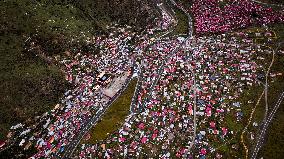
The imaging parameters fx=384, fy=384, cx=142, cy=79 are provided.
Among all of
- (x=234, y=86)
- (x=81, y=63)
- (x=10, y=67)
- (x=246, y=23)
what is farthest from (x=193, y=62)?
(x=10, y=67)

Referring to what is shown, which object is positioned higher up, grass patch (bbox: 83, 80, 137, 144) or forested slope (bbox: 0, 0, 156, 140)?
forested slope (bbox: 0, 0, 156, 140)

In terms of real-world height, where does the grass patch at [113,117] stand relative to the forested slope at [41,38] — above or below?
below

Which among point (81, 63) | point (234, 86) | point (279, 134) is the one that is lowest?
point (279, 134)

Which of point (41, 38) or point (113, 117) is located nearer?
point (113, 117)

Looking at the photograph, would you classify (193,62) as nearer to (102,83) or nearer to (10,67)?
(102,83)

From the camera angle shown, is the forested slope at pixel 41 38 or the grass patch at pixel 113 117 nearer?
the grass patch at pixel 113 117

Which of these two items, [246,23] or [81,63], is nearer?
[81,63]

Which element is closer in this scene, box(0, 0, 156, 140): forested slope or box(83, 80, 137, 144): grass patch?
box(83, 80, 137, 144): grass patch

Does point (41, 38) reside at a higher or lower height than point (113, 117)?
higher
